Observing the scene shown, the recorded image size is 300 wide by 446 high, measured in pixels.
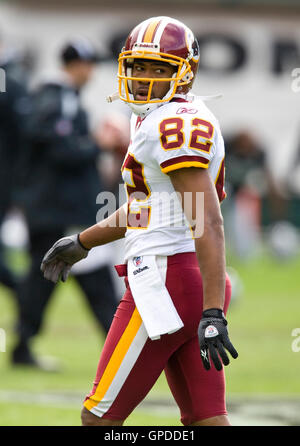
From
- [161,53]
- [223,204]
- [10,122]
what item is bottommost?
[161,53]

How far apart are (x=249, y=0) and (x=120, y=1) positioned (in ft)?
9.77

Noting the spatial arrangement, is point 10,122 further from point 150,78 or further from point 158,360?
point 158,360

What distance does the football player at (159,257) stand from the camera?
3691 millimetres

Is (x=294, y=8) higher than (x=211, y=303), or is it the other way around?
(x=294, y=8)

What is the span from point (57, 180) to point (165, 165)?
4.14m

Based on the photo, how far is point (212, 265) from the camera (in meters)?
3.55

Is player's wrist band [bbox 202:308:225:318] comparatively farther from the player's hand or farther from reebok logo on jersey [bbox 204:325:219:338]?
the player's hand

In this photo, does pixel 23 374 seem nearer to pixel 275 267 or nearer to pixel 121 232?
pixel 121 232

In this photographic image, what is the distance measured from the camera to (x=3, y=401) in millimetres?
6191

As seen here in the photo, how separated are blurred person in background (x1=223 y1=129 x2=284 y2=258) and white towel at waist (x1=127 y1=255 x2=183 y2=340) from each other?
13.1 meters

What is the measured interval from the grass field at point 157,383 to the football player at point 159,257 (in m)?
1.89

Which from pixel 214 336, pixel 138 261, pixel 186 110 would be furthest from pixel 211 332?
pixel 186 110

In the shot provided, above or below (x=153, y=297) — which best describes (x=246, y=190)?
above
